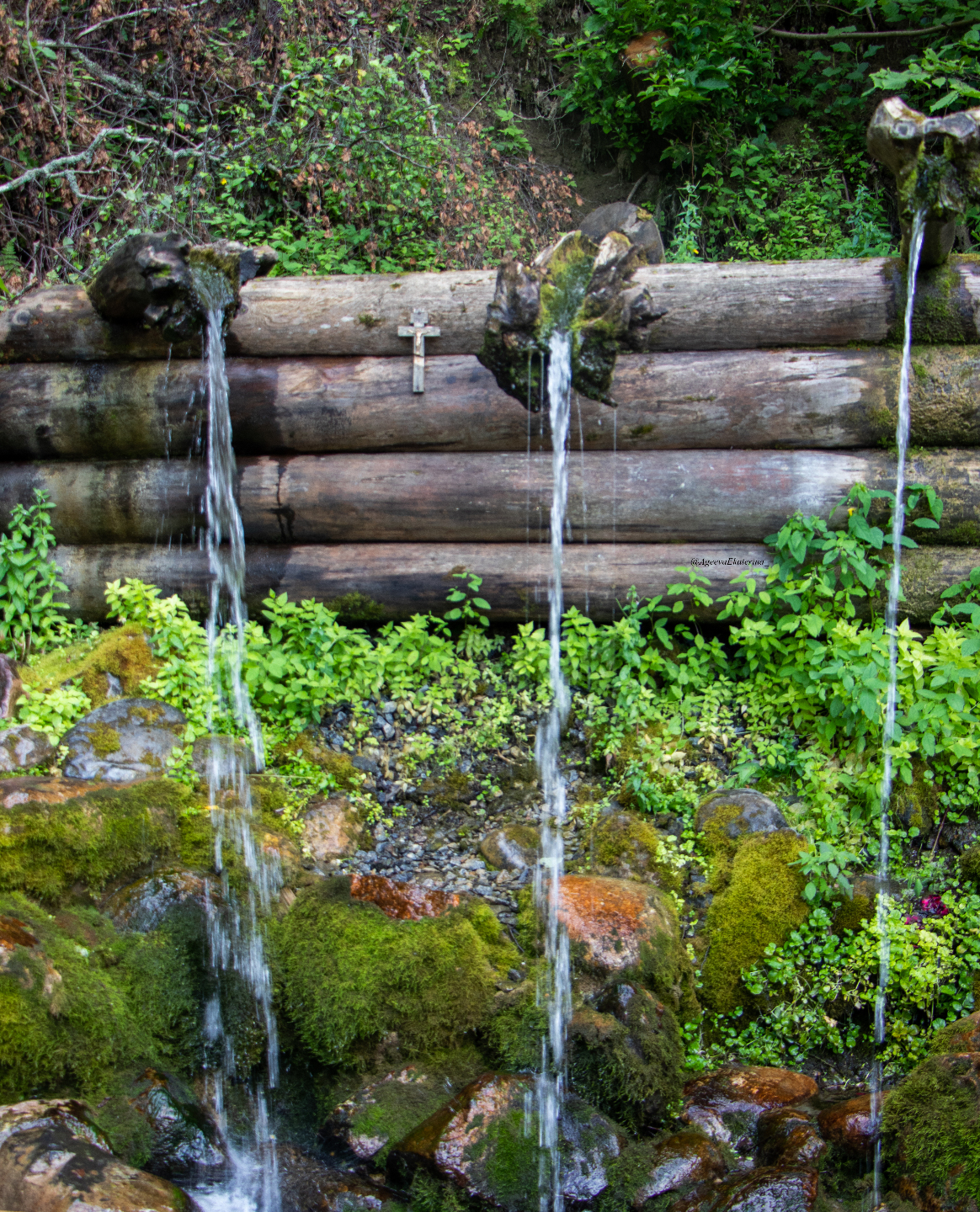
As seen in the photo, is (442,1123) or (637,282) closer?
(442,1123)

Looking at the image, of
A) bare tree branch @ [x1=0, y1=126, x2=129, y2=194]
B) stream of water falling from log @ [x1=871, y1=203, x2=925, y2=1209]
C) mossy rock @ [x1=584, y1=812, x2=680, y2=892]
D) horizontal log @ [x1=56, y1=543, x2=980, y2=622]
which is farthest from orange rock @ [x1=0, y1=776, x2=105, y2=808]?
bare tree branch @ [x1=0, y1=126, x2=129, y2=194]

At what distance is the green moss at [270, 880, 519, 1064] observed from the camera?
152 inches

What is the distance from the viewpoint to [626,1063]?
3688 millimetres

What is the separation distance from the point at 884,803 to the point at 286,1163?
323 centimetres

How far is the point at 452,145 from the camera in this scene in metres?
9.47

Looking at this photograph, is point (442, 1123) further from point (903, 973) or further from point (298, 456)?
point (298, 456)

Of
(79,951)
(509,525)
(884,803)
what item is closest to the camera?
(79,951)

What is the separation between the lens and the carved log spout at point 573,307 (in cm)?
539

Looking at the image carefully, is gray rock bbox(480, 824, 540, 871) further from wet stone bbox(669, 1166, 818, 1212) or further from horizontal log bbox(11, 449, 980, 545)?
horizontal log bbox(11, 449, 980, 545)

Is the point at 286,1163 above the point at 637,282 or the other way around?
the other way around

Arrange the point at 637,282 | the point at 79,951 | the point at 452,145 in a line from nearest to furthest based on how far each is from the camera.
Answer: the point at 79,951, the point at 637,282, the point at 452,145

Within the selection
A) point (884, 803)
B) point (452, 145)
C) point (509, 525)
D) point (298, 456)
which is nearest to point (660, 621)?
point (509, 525)

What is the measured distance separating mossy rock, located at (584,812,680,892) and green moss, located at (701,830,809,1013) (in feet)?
1.02

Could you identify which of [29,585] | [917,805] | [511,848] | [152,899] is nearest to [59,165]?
→ [29,585]
